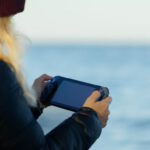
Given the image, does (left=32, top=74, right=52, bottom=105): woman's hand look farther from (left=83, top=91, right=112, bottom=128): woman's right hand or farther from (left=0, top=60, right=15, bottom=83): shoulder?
(left=0, top=60, right=15, bottom=83): shoulder

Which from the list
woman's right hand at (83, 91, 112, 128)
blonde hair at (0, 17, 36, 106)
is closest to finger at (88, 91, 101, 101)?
woman's right hand at (83, 91, 112, 128)

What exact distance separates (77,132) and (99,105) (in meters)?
0.11

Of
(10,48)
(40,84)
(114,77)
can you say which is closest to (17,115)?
(10,48)

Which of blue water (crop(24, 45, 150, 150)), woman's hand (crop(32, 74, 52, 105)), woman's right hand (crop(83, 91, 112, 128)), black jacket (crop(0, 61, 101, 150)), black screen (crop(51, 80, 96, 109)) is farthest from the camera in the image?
blue water (crop(24, 45, 150, 150))

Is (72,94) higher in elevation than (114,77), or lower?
higher

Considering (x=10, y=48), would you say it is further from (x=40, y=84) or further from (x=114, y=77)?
(x=114, y=77)

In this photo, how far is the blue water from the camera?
11.6ft

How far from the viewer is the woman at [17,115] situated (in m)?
1.45

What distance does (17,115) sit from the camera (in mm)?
1451

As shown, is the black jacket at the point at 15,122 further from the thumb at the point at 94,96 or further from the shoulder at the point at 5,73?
the thumb at the point at 94,96

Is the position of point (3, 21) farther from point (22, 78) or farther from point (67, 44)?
point (67, 44)

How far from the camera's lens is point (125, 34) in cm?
840

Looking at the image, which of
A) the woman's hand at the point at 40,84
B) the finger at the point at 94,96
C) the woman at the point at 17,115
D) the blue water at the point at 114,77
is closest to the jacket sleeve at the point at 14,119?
the woman at the point at 17,115

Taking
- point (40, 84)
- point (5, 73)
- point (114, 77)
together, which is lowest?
point (114, 77)
